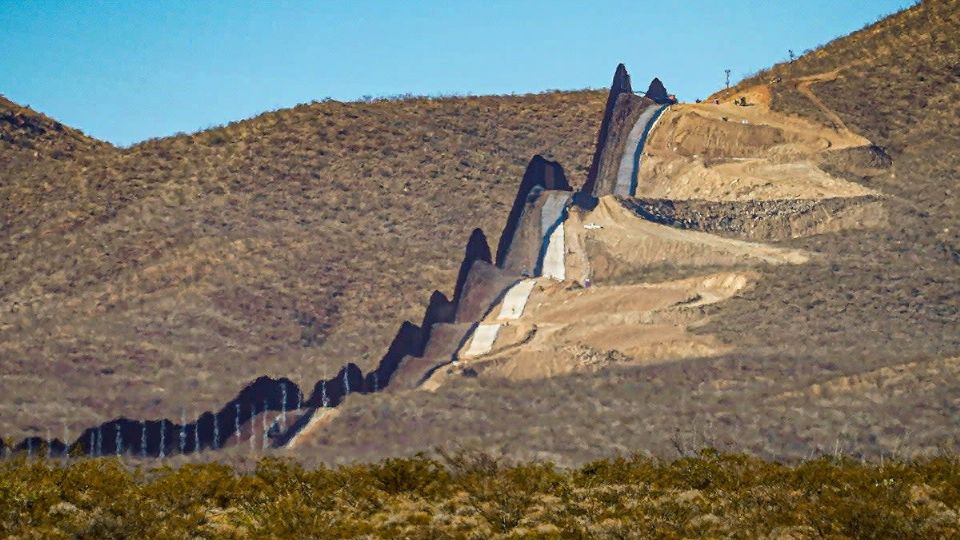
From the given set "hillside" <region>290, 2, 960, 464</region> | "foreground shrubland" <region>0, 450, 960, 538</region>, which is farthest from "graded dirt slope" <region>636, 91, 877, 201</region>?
"foreground shrubland" <region>0, 450, 960, 538</region>

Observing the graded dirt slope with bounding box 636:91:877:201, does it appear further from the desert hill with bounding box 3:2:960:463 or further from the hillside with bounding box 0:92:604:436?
the hillside with bounding box 0:92:604:436

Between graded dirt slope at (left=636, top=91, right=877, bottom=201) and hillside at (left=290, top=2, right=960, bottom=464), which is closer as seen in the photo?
hillside at (left=290, top=2, right=960, bottom=464)

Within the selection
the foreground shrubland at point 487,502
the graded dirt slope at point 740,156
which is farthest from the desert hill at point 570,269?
the foreground shrubland at point 487,502

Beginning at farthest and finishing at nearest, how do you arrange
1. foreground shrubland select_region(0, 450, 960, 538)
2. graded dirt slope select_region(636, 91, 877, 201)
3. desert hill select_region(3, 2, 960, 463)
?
graded dirt slope select_region(636, 91, 877, 201)
desert hill select_region(3, 2, 960, 463)
foreground shrubland select_region(0, 450, 960, 538)

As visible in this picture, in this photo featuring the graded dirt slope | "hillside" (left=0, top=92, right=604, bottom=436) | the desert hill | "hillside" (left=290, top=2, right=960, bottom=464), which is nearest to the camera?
"hillside" (left=290, top=2, right=960, bottom=464)

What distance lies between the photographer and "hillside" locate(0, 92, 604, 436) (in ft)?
234

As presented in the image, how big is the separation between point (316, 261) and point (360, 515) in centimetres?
5553

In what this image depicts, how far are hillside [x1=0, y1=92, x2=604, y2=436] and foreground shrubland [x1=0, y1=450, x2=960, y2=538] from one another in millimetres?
33690

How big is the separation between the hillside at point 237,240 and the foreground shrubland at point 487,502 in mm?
33690

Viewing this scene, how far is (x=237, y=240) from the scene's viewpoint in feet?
275

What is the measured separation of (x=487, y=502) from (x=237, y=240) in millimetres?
56856

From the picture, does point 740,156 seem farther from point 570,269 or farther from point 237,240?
point 237,240

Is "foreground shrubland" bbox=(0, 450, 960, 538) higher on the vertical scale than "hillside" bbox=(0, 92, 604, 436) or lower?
lower

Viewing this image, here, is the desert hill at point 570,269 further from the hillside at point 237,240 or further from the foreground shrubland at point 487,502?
the foreground shrubland at point 487,502
